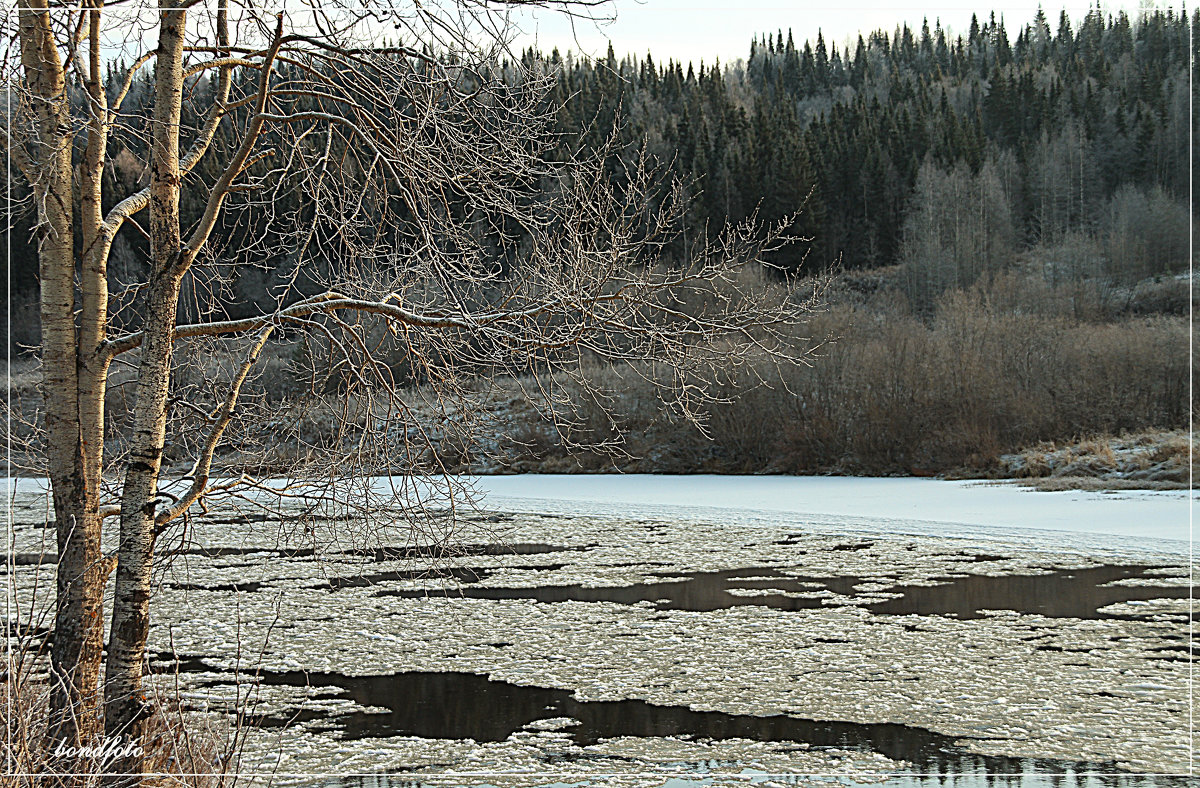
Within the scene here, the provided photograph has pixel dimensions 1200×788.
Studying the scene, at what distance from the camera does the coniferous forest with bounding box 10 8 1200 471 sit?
27938 mm

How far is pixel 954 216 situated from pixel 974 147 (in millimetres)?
7679

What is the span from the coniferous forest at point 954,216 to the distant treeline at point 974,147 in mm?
137

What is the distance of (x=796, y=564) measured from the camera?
14.0 meters

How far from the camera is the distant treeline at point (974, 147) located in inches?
1761

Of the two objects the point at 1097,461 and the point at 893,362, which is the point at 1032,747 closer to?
the point at 1097,461

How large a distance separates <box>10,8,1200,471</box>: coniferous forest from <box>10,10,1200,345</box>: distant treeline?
5.4 inches

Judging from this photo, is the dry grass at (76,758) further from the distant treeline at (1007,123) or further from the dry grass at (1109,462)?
the distant treeline at (1007,123)

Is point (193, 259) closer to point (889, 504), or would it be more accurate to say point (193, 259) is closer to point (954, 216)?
point (889, 504)

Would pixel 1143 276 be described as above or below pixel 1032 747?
above

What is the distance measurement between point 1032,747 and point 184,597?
28.6 feet

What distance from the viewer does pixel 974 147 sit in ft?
180

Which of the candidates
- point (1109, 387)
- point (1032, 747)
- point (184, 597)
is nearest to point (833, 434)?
point (1109, 387)

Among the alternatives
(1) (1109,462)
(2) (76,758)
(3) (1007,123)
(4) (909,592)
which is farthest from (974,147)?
(2) (76,758)

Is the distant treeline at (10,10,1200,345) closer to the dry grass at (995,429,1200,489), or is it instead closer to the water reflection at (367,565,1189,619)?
the dry grass at (995,429,1200,489)
